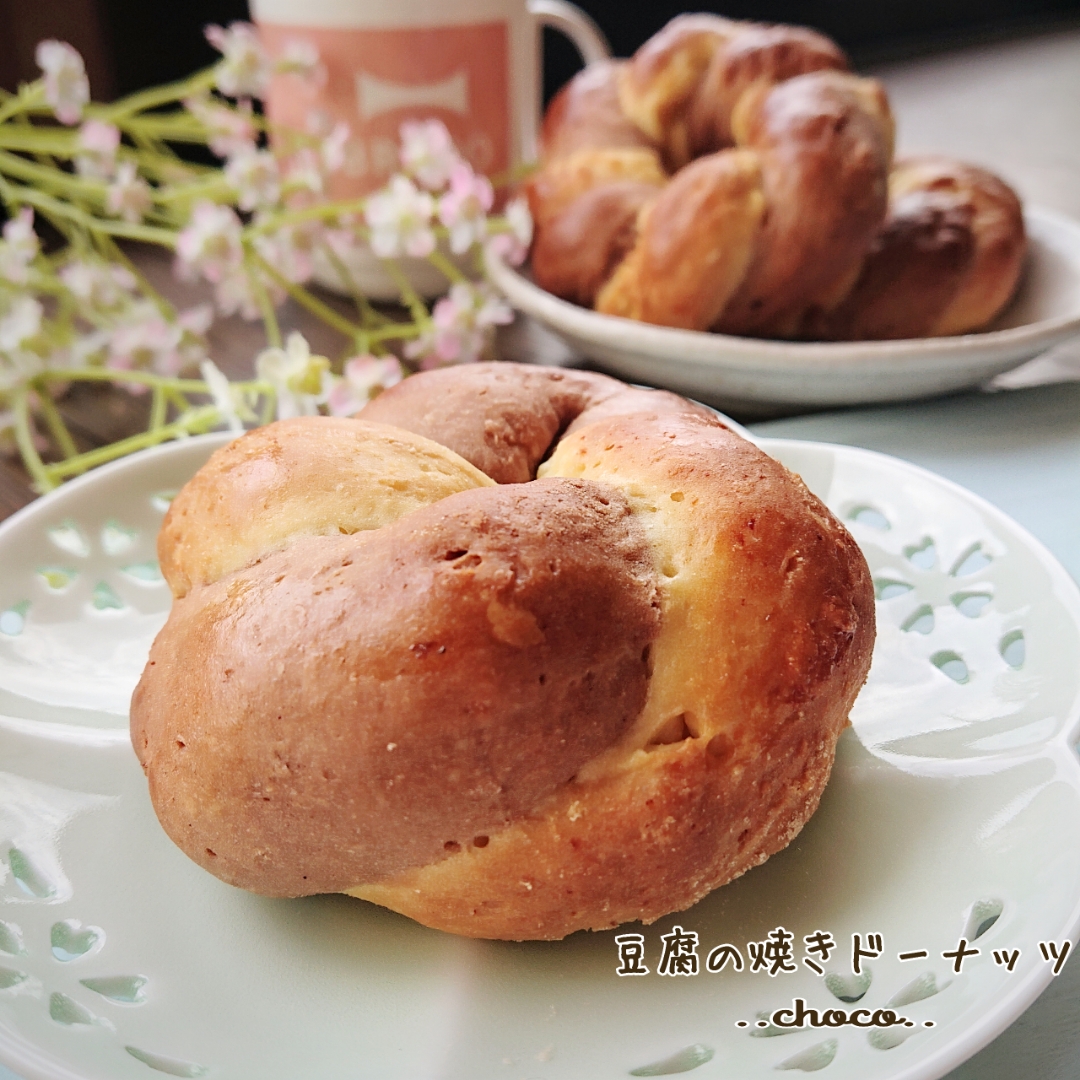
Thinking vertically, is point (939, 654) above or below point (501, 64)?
below

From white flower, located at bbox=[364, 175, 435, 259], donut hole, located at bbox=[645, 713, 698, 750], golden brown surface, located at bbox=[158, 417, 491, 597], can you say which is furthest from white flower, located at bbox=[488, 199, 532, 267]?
donut hole, located at bbox=[645, 713, 698, 750]

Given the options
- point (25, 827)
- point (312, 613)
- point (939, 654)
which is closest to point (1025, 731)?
point (939, 654)

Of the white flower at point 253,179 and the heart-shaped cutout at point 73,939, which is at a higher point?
the white flower at point 253,179

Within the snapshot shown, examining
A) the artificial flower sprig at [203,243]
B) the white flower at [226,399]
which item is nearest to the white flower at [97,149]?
the artificial flower sprig at [203,243]

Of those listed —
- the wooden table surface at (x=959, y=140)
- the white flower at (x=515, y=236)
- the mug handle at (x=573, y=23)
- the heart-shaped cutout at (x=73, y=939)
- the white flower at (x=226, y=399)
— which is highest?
the mug handle at (x=573, y=23)

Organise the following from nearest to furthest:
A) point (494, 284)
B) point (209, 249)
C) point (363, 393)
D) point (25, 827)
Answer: point (25, 827)
point (363, 393)
point (209, 249)
point (494, 284)

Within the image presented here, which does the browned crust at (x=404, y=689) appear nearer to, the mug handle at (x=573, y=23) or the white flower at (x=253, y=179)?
the white flower at (x=253, y=179)

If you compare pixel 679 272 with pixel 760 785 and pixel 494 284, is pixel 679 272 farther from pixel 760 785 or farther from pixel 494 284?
pixel 760 785
